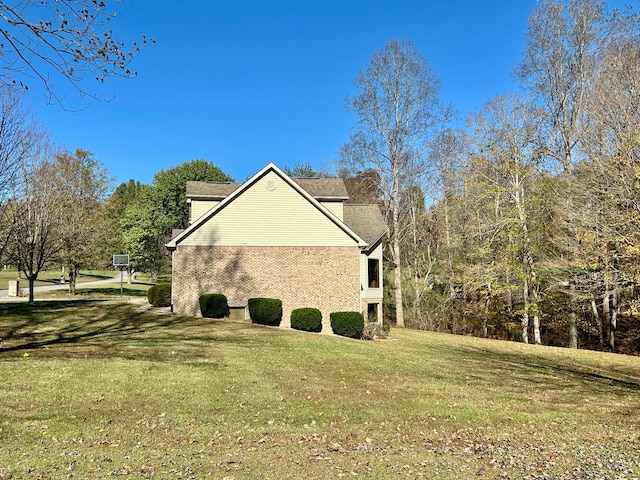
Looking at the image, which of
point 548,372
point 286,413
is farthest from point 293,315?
point 286,413

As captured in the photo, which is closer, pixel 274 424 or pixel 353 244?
pixel 274 424

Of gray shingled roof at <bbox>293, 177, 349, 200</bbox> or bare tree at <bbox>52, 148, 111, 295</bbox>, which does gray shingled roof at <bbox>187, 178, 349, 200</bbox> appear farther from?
bare tree at <bbox>52, 148, 111, 295</bbox>

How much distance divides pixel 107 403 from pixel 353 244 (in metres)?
14.8

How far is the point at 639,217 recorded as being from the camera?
1423 centimetres

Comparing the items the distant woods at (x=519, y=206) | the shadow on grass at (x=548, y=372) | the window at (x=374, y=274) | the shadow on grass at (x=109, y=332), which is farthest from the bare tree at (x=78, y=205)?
the shadow on grass at (x=548, y=372)

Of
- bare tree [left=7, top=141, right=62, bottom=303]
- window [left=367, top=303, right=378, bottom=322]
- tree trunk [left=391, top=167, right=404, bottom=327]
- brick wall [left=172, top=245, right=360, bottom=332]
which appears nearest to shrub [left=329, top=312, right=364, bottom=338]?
brick wall [left=172, top=245, right=360, bottom=332]

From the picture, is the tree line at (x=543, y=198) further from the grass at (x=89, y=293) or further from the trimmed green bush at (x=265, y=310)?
the grass at (x=89, y=293)

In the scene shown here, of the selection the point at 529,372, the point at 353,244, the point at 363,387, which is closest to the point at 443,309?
the point at 353,244

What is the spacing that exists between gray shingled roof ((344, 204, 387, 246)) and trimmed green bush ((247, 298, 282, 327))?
5855 mm

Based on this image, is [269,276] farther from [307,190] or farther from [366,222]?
[366,222]

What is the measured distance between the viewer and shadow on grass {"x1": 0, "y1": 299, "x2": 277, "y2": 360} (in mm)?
11609

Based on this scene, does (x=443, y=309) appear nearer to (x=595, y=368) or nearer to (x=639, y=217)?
(x=595, y=368)

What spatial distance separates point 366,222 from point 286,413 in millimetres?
18025

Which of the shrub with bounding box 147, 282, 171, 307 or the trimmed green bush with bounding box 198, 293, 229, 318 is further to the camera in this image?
the shrub with bounding box 147, 282, 171, 307
